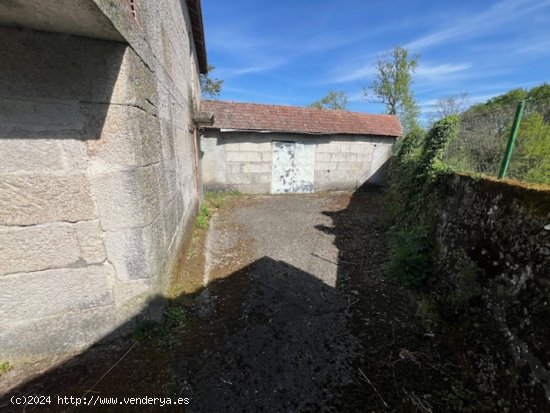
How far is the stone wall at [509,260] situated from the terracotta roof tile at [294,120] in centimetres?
766

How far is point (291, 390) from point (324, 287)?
181 cm

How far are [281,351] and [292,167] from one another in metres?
8.55

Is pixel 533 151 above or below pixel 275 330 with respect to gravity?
above

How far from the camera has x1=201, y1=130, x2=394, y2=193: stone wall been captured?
9.59 meters

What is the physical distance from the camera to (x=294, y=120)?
10492mm

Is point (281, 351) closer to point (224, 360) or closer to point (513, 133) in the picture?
point (224, 360)

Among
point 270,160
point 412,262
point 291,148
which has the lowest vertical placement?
point 412,262

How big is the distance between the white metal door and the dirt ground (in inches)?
245

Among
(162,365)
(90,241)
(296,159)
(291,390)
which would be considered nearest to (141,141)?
(90,241)

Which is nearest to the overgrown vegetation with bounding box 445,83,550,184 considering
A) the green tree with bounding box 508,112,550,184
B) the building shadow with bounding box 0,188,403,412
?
the green tree with bounding box 508,112,550,184

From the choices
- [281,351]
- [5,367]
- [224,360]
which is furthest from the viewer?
[281,351]

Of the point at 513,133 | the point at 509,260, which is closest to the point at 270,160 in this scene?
the point at 513,133

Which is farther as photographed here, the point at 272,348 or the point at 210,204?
the point at 210,204

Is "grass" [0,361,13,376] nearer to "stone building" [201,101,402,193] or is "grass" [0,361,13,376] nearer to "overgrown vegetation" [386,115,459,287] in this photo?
"overgrown vegetation" [386,115,459,287]
